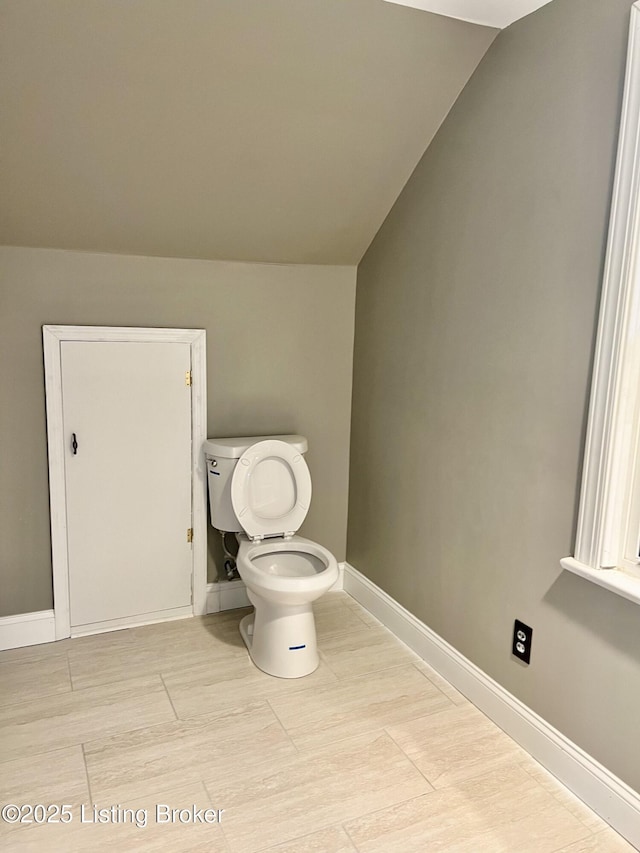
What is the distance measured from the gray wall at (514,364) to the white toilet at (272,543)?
0.42 meters

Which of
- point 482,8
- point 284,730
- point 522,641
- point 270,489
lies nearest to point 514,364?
point 522,641

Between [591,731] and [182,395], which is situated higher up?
[182,395]

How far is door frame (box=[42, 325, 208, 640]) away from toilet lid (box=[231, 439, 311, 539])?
279 mm

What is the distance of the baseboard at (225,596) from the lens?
117 inches

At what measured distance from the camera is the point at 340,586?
3301mm

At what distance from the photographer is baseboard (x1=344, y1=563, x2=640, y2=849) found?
1.77 m

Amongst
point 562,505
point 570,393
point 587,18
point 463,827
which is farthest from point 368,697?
point 587,18

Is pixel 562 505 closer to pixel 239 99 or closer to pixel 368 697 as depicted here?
pixel 368 697

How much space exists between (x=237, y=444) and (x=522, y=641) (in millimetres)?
1341

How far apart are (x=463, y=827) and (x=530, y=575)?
737mm

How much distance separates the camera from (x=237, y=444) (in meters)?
2.76

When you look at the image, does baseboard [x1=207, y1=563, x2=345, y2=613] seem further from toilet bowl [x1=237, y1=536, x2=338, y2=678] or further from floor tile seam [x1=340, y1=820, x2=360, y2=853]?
floor tile seam [x1=340, y1=820, x2=360, y2=853]

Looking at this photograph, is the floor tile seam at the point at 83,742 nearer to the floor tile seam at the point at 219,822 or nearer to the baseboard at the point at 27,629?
the floor tile seam at the point at 219,822

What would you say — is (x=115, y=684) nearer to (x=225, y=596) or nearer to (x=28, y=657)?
(x=28, y=657)
